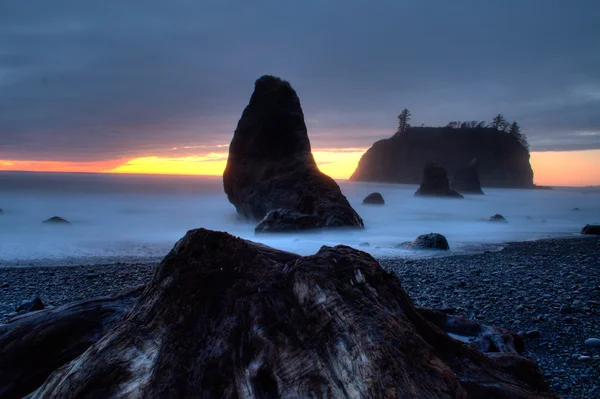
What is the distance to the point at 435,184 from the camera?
1876 inches

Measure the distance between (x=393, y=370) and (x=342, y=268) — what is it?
699 millimetres

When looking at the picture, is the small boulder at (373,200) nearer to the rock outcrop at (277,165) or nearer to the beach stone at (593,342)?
the rock outcrop at (277,165)

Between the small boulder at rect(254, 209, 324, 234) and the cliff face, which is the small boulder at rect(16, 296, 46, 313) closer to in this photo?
the small boulder at rect(254, 209, 324, 234)

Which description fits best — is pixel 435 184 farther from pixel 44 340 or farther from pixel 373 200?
pixel 44 340

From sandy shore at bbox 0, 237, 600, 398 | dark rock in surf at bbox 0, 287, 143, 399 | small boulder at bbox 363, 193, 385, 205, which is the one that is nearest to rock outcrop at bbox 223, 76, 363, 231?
sandy shore at bbox 0, 237, 600, 398

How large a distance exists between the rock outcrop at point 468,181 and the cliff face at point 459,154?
28378 millimetres

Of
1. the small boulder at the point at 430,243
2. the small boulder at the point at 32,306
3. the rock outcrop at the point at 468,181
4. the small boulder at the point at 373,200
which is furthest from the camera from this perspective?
the rock outcrop at the point at 468,181

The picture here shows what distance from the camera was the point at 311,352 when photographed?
2039mm

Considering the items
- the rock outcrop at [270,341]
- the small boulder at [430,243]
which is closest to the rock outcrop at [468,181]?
the small boulder at [430,243]

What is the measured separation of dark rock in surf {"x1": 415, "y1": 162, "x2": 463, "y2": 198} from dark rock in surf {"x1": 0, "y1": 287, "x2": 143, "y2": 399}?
46388 mm

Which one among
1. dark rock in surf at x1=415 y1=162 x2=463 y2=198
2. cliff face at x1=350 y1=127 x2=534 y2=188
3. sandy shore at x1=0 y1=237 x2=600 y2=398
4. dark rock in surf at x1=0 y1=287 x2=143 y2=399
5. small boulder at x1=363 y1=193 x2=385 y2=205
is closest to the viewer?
dark rock in surf at x1=0 y1=287 x2=143 y2=399

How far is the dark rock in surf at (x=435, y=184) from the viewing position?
46.8 meters

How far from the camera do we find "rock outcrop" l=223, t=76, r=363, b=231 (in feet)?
59.1

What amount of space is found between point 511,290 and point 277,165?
1407 centimetres
